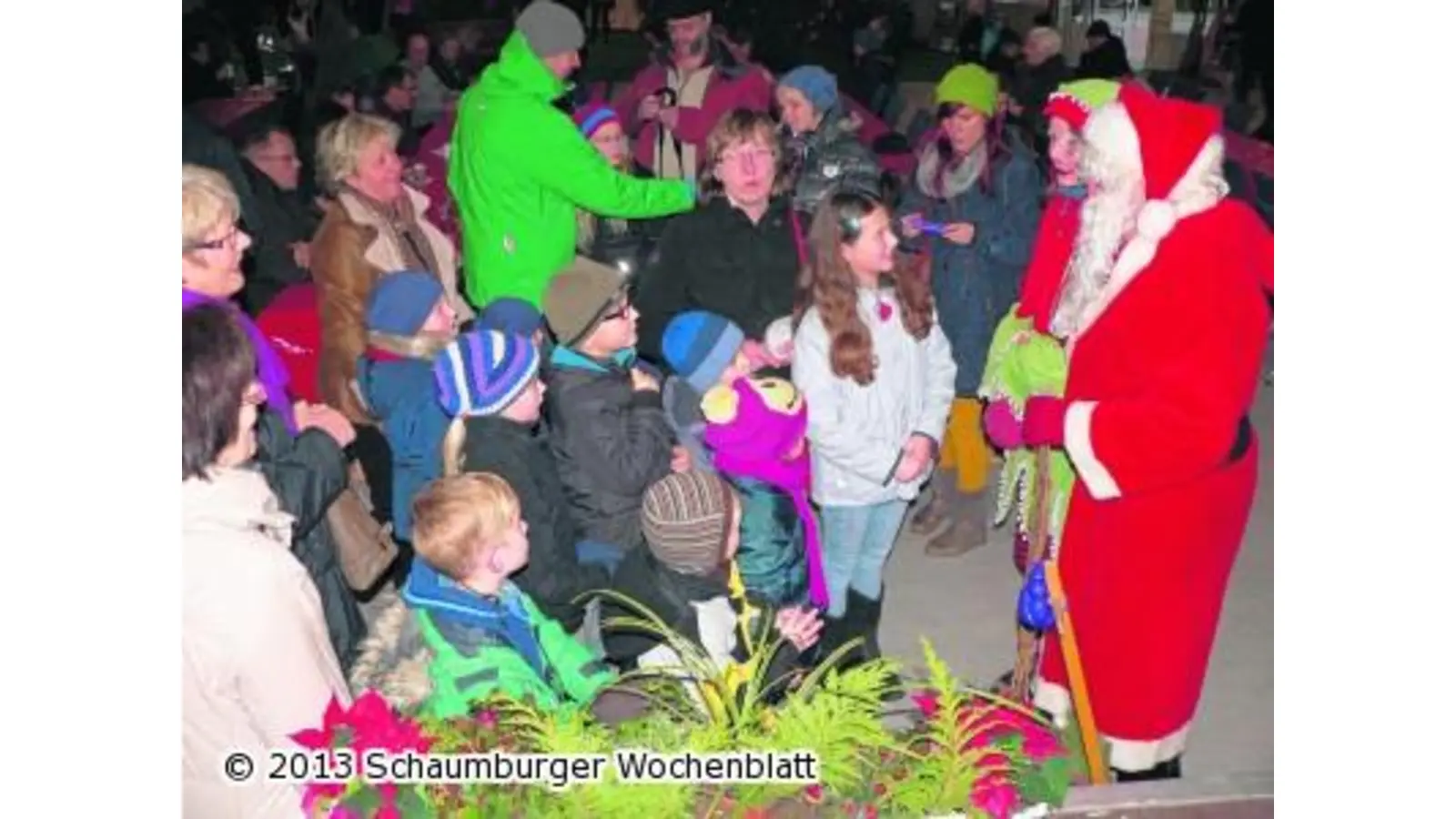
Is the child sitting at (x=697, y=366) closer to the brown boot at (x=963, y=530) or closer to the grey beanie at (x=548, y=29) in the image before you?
the grey beanie at (x=548, y=29)

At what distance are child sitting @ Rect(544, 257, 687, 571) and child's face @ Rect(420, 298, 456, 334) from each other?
1.40 feet

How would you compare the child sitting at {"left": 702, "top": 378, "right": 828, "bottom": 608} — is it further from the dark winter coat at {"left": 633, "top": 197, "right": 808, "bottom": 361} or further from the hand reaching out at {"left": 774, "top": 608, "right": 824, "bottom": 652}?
the dark winter coat at {"left": 633, "top": 197, "right": 808, "bottom": 361}

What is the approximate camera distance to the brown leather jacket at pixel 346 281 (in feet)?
16.3

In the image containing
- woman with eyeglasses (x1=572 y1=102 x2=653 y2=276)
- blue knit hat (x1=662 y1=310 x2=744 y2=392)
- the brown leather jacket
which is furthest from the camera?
woman with eyeglasses (x1=572 y1=102 x2=653 y2=276)

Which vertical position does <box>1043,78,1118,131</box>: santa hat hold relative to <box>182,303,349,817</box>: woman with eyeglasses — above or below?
above

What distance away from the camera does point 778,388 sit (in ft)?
13.4

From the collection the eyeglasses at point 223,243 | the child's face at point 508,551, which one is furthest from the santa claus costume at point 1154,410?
the eyeglasses at point 223,243

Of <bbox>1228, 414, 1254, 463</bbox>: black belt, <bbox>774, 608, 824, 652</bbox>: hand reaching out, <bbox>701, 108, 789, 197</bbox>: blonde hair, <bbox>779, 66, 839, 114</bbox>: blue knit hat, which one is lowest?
<bbox>774, 608, 824, 652</bbox>: hand reaching out

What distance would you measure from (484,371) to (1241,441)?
1.67 metres

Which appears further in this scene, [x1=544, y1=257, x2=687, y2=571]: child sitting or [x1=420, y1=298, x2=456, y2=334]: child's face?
[x1=420, y1=298, x2=456, y2=334]: child's face

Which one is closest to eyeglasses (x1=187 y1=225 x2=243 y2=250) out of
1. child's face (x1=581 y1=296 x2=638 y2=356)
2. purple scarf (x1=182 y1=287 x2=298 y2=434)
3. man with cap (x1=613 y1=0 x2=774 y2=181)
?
purple scarf (x1=182 y1=287 x2=298 y2=434)

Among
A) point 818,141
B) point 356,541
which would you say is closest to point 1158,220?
point 356,541

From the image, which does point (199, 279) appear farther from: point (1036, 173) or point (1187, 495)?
point (1036, 173)

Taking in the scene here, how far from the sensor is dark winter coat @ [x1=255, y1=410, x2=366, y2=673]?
3.76m
